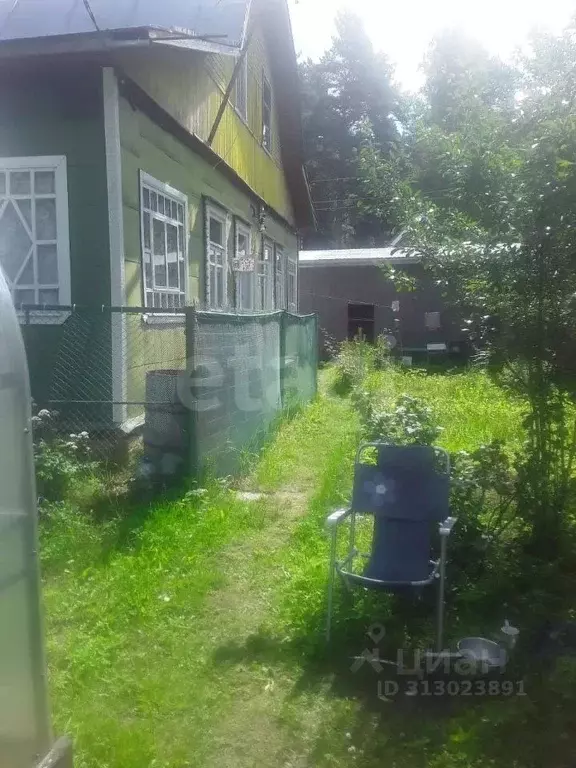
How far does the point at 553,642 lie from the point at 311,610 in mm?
1257

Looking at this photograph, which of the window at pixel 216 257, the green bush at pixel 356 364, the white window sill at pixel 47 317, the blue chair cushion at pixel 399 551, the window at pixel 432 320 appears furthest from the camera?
the window at pixel 432 320

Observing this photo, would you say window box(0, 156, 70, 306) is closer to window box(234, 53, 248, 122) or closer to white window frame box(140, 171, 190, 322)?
white window frame box(140, 171, 190, 322)

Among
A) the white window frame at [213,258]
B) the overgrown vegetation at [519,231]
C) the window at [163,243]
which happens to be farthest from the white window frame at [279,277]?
the overgrown vegetation at [519,231]

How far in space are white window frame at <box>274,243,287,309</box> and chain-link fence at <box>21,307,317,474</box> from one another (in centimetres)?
711

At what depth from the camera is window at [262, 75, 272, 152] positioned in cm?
1261

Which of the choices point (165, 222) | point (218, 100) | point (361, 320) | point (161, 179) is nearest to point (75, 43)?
point (161, 179)

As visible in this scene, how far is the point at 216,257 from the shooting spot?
9828 mm

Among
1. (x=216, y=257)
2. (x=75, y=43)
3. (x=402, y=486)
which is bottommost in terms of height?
(x=402, y=486)

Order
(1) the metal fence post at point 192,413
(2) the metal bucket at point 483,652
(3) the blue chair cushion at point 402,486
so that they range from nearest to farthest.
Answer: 1. (2) the metal bucket at point 483,652
2. (3) the blue chair cushion at point 402,486
3. (1) the metal fence post at point 192,413

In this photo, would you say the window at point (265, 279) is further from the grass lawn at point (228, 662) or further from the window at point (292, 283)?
the grass lawn at point (228, 662)

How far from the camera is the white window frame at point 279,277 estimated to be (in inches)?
565

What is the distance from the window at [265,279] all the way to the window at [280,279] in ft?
2.31

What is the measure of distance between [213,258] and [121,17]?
3.43 m

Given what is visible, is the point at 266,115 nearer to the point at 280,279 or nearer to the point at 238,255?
the point at 280,279
